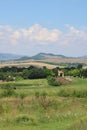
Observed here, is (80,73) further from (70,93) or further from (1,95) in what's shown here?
(1,95)

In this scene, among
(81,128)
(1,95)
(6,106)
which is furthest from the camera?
(1,95)

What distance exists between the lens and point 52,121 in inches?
888

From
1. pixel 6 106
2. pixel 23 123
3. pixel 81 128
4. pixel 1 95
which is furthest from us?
pixel 1 95

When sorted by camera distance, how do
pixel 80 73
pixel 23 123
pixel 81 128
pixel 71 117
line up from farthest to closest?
pixel 80 73 → pixel 71 117 → pixel 23 123 → pixel 81 128

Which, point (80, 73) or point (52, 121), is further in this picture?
point (80, 73)

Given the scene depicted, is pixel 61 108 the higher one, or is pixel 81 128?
pixel 81 128

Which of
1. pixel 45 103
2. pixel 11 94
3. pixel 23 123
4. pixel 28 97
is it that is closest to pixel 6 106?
pixel 45 103

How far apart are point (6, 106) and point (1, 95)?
15305 millimetres

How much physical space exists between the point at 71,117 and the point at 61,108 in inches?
776

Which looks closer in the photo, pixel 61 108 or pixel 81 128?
pixel 81 128

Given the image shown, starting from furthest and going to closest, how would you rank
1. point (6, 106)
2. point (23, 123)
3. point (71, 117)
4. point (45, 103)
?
point (45, 103) → point (6, 106) → point (71, 117) → point (23, 123)

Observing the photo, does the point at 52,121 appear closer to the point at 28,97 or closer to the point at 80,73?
the point at 28,97

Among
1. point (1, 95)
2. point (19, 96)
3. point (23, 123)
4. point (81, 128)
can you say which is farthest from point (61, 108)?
point (81, 128)

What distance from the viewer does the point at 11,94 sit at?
55281 millimetres
